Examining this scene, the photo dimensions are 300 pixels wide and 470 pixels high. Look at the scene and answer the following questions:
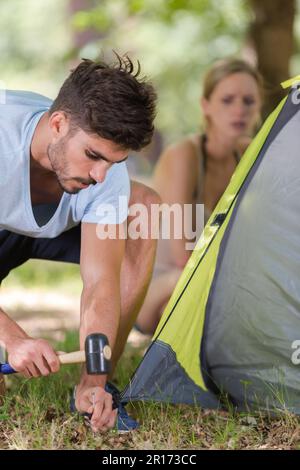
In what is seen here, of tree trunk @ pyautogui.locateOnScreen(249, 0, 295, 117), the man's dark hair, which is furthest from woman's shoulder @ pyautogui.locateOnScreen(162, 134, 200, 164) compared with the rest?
the man's dark hair

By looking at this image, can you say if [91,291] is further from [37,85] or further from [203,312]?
[37,85]

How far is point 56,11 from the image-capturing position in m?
14.3

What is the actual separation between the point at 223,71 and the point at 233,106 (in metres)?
0.18

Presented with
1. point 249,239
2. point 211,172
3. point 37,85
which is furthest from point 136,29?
point 249,239

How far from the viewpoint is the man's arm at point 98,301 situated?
2697mm

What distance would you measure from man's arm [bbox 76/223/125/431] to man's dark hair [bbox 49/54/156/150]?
40 centimetres

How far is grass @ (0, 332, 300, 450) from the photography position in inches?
102

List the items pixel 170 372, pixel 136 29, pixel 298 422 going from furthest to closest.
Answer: pixel 136 29
pixel 170 372
pixel 298 422

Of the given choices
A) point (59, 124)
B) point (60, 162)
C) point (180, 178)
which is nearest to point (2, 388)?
point (60, 162)

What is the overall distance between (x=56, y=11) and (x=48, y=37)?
46 centimetres

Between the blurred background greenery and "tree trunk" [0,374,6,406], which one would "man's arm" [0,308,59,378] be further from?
the blurred background greenery

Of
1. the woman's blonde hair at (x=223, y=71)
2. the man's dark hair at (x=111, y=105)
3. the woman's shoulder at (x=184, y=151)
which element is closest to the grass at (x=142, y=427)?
the man's dark hair at (x=111, y=105)

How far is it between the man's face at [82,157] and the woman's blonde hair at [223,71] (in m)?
1.86

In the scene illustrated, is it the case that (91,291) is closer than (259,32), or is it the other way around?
(91,291)
